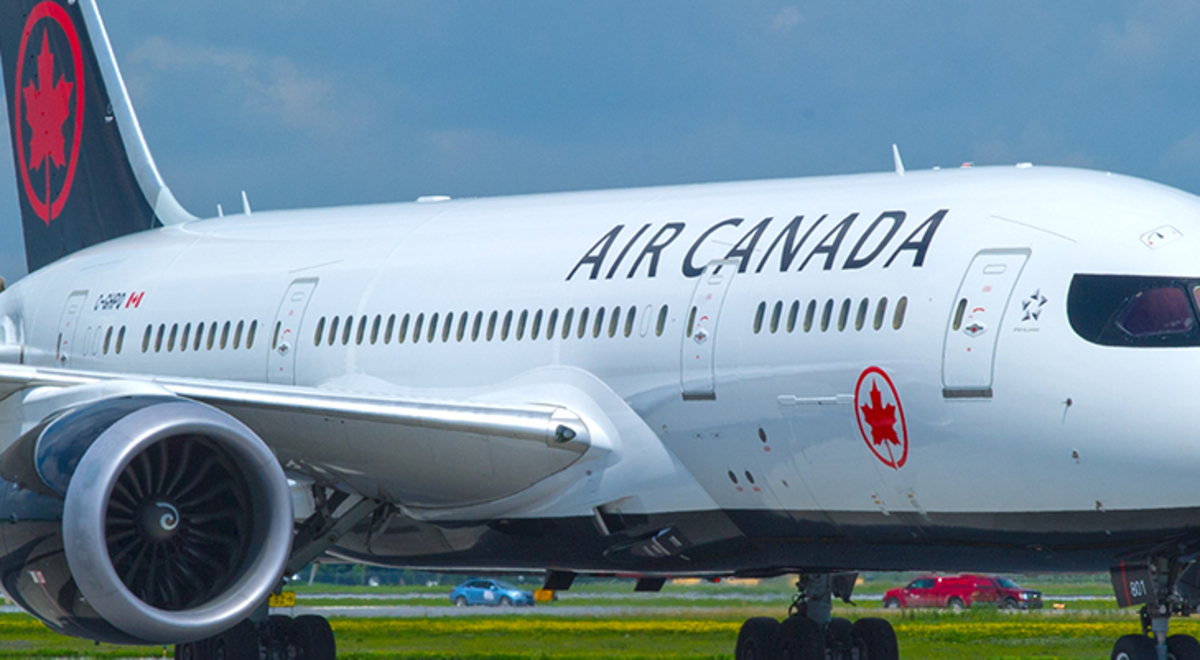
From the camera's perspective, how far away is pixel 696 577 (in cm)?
1508

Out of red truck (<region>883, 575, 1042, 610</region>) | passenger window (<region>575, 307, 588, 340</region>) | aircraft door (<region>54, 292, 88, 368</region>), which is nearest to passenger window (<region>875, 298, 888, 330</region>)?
passenger window (<region>575, 307, 588, 340</region>)

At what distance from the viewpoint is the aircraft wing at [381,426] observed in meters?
13.4

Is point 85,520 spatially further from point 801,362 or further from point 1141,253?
point 1141,253

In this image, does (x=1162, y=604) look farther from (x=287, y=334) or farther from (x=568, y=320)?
(x=287, y=334)

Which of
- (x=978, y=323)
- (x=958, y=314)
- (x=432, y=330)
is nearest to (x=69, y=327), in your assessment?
(x=432, y=330)

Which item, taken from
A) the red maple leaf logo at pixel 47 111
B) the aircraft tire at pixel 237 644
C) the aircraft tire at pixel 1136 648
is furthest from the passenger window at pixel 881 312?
the red maple leaf logo at pixel 47 111

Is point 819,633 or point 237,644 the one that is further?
point 237,644

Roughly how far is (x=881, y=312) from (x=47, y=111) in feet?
40.2

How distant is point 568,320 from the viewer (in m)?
14.3

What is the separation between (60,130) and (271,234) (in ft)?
15.5

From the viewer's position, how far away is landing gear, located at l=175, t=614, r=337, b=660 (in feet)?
55.8

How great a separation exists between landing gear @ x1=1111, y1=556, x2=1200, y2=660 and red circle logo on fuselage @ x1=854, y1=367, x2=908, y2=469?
158cm

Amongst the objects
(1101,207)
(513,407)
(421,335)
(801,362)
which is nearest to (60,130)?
(421,335)

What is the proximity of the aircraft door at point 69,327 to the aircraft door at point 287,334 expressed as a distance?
9.79ft
